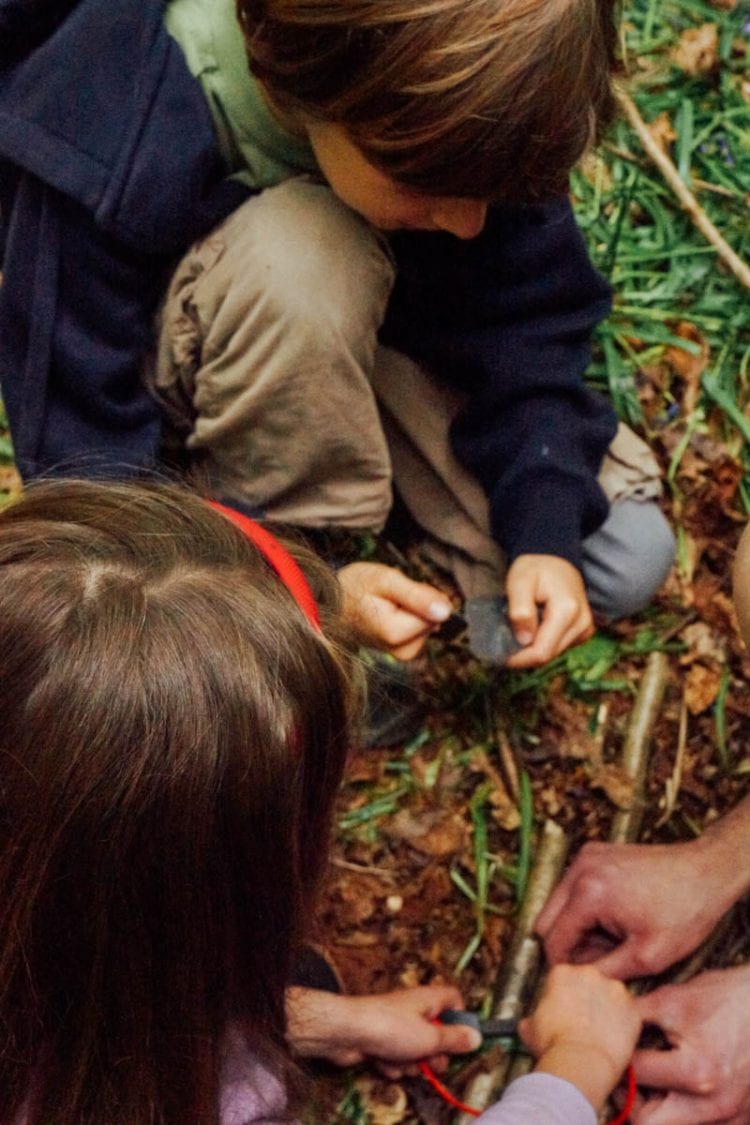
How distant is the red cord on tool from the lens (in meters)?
1.71

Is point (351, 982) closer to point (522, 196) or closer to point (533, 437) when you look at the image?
point (533, 437)

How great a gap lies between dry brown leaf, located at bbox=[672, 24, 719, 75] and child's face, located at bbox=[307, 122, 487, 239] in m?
1.18

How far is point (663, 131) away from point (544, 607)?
3.78 feet

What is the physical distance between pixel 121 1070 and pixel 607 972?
3.09ft

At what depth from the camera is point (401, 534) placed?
2037 millimetres

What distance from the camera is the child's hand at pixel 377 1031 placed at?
164 centimetres

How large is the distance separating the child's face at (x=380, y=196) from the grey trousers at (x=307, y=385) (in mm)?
104

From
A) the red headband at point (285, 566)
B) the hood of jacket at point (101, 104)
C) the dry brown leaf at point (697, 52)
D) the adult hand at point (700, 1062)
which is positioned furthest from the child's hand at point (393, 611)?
the dry brown leaf at point (697, 52)

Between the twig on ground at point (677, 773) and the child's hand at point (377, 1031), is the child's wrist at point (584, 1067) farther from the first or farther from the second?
the twig on ground at point (677, 773)

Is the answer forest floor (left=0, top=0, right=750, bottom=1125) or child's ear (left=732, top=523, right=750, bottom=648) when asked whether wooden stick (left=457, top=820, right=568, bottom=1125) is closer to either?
forest floor (left=0, top=0, right=750, bottom=1125)

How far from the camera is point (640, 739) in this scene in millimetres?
1948

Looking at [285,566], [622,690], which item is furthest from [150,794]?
[622,690]

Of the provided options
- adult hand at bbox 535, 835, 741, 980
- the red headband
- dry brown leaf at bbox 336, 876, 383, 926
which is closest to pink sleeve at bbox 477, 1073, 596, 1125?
adult hand at bbox 535, 835, 741, 980

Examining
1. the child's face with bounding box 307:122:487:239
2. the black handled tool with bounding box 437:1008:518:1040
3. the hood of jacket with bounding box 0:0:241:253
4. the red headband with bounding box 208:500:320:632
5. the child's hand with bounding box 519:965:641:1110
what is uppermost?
the hood of jacket with bounding box 0:0:241:253
